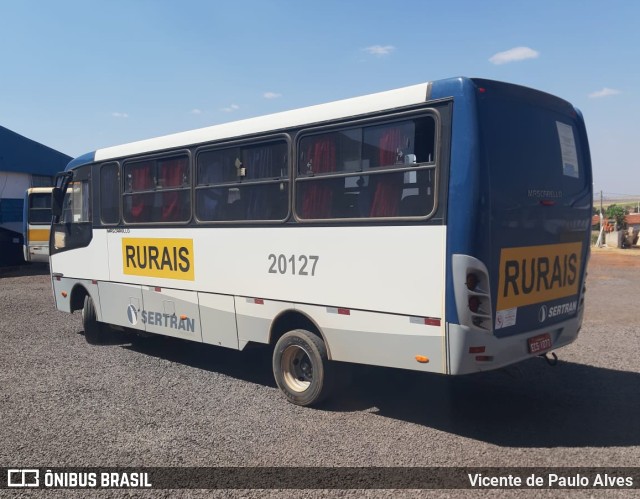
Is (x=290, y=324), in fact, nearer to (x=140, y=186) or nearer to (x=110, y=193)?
(x=140, y=186)

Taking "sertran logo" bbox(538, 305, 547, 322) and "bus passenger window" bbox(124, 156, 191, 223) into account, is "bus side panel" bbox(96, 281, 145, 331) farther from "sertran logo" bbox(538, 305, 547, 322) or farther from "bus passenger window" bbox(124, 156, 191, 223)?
"sertran logo" bbox(538, 305, 547, 322)

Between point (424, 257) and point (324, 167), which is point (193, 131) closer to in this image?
point (324, 167)

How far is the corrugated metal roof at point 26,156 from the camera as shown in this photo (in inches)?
1102

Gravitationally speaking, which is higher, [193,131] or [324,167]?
[193,131]

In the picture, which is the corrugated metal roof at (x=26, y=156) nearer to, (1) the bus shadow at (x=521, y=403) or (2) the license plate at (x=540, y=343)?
(1) the bus shadow at (x=521, y=403)

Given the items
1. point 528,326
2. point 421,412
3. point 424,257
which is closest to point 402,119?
point 424,257

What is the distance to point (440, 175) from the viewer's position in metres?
5.14

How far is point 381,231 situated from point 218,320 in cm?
274

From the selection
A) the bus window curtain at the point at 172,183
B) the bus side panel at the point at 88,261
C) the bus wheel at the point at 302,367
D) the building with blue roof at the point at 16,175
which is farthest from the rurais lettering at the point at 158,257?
the building with blue roof at the point at 16,175

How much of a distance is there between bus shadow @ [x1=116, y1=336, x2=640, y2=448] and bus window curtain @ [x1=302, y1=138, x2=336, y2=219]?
1.67m

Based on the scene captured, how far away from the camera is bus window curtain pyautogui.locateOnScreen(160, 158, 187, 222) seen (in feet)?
25.6

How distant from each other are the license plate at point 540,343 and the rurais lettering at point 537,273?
36 centimetres

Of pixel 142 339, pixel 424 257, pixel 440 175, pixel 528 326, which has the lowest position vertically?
pixel 142 339

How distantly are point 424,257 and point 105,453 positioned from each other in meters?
3.28
